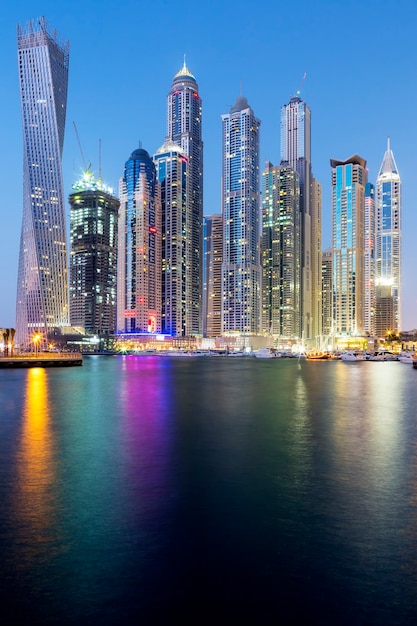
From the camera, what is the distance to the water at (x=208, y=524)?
39.4 feet

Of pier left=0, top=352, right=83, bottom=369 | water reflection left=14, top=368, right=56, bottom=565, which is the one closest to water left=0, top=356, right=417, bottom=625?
water reflection left=14, top=368, right=56, bottom=565

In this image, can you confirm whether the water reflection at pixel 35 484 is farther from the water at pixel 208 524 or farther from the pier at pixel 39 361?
the pier at pixel 39 361

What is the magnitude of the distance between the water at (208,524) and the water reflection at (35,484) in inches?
3.4

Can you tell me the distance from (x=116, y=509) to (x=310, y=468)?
1086 centimetres

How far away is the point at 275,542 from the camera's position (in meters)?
15.6

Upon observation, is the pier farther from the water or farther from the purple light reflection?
the water

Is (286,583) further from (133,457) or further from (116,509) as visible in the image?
(133,457)

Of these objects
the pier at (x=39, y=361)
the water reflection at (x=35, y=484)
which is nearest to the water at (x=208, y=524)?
the water reflection at (x=35, y=484)

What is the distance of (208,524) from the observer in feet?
56.4

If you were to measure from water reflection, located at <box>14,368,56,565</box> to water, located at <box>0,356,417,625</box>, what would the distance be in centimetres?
9

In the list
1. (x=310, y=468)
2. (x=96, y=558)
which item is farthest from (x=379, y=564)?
(x=310, y=468)

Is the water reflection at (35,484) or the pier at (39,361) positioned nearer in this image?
the water reflection at (35,484)

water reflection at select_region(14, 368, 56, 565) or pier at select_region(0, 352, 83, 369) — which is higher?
water reflection at select_region(14, 368, 56, 565)

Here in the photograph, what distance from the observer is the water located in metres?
12.0
